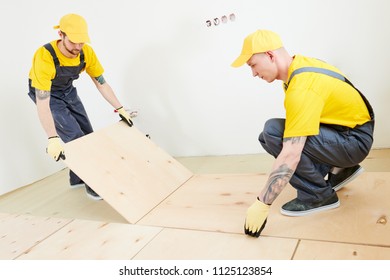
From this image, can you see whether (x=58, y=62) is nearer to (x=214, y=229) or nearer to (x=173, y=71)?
(x=173, y=71)

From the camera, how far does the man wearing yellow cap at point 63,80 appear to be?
1.90m

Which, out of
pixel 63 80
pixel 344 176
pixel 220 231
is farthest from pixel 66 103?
pixel 344 176

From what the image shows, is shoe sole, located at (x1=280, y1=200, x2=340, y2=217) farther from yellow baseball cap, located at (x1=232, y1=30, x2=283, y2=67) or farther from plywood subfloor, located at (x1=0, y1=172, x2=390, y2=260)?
yellow baseball cap, located at (x1=232, y1=30, x2=283, y2=67)

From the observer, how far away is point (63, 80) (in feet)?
7.30

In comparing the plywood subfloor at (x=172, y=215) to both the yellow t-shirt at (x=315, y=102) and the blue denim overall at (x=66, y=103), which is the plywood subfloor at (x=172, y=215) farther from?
the yellow t-shirt at (x=315, y=102)

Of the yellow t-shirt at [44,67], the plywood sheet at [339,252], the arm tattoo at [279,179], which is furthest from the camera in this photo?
the yellow t-shirt at [44,67]

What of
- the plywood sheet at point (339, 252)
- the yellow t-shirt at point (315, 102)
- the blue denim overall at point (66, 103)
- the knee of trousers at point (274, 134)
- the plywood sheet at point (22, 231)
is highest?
the blue denim overall at point (66, 103)

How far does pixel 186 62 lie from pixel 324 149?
1573 mm

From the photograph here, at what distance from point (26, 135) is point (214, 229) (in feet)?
7.42

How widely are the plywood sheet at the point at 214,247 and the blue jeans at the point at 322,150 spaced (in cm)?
30

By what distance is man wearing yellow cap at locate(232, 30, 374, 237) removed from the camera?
4.21 ft

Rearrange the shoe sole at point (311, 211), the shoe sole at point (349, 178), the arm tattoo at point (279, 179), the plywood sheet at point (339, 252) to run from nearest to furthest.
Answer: the plywood sheet at point (339, 252), the arm tattoo at point (279, 179), the shoe sole at point (311, 211), the shoe sole at point (349, 178)

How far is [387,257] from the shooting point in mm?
1175

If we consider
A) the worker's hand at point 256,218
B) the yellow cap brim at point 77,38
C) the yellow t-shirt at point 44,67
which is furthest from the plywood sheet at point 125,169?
the worker's hand at point 256,218
